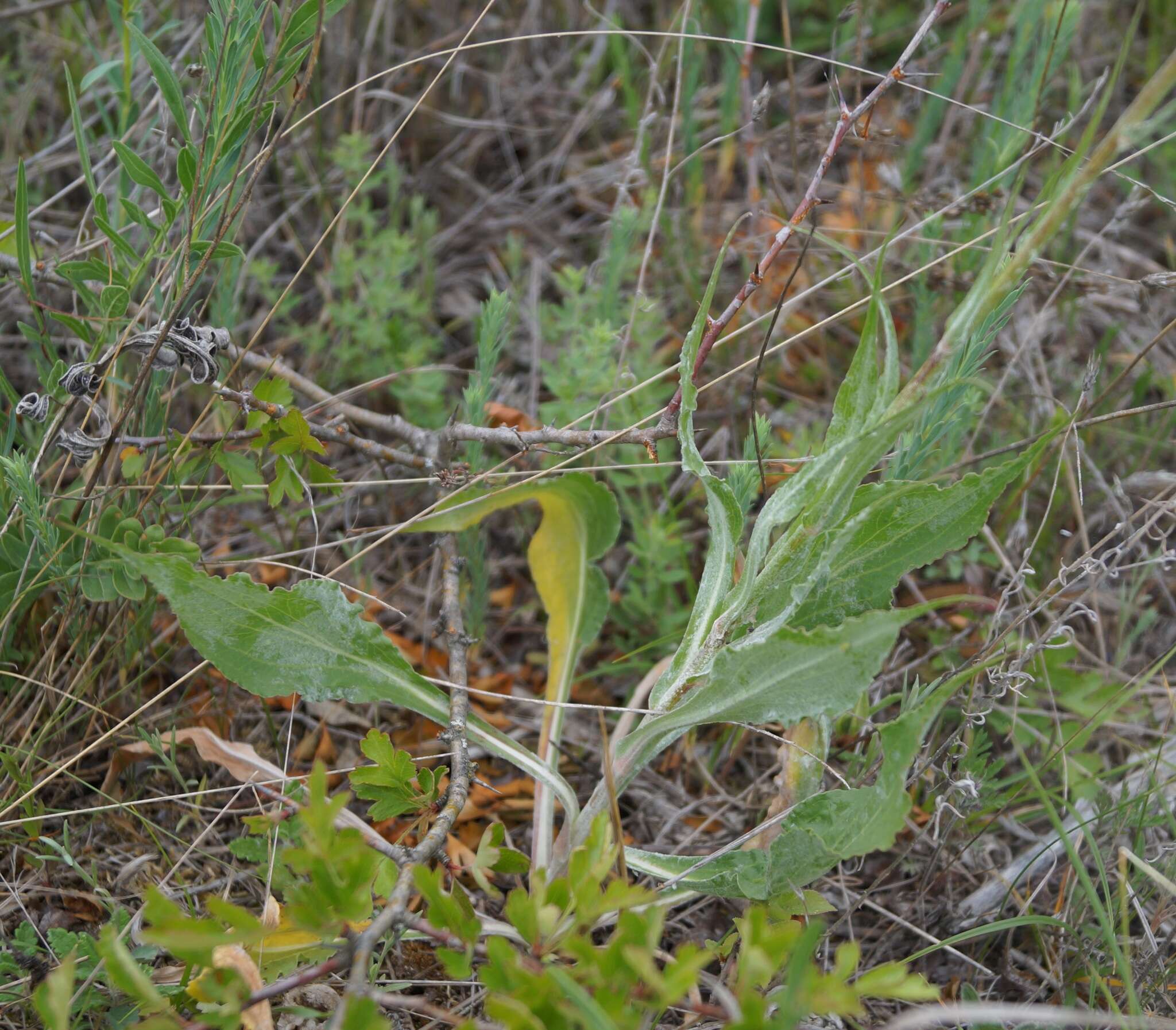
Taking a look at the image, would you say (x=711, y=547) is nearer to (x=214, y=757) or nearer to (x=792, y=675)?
(x=792, y=675)

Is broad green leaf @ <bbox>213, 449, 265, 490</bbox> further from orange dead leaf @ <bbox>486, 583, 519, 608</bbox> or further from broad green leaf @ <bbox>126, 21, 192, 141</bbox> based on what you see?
orange dead leaf @ <bbox>486, 583, 519, 608</bbox>

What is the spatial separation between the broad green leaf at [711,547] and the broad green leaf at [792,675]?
6cm

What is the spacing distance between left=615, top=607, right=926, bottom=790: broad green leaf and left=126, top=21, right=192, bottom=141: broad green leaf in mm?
1362

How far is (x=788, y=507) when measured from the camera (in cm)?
161

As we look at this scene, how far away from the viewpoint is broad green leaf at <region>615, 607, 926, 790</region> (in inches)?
54.9

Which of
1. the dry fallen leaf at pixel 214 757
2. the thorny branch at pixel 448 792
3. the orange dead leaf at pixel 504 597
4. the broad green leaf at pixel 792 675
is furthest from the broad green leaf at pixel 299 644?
the orange dead leaf at pixel 504 597

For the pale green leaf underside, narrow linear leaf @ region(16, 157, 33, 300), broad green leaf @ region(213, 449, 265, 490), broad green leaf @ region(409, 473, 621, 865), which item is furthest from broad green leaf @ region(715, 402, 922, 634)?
narrow linear leaf @ region(16, 157, 33, 300)

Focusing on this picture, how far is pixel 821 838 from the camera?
60.5 inches

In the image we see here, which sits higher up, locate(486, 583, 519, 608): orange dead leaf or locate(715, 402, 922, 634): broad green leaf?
locate(715, 402, 922, 634): broad green leaf

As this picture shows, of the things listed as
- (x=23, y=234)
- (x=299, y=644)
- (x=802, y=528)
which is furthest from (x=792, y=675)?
(x=23, y=234)

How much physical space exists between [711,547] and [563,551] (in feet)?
1.58

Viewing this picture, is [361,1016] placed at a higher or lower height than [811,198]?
lower

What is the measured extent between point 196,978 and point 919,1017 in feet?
3.54

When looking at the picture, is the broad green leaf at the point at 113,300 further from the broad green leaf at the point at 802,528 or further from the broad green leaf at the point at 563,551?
the broad green leaf at the point at 802,528
